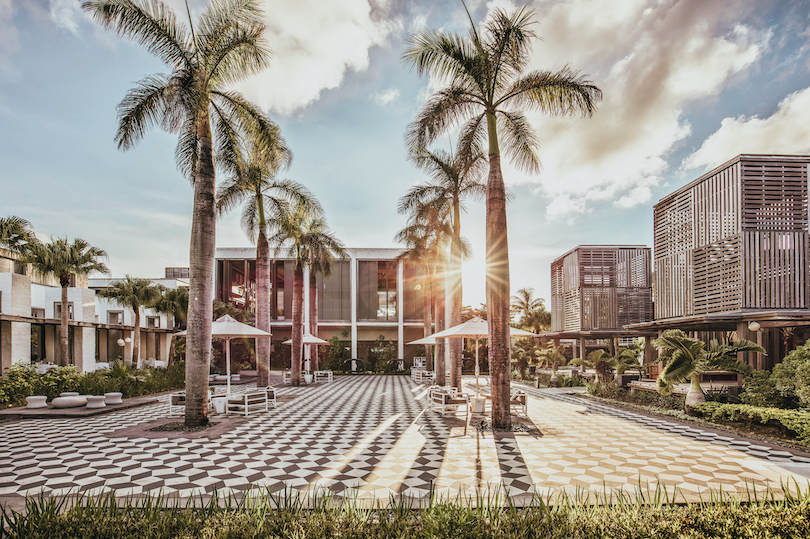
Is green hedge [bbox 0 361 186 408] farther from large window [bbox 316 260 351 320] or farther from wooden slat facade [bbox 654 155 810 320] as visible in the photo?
wooden slat facade [bbox 654 155 810 320]

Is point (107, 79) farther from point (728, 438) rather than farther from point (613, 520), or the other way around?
point (728, 438)

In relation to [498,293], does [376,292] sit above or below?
below

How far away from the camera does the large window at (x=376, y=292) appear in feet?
129

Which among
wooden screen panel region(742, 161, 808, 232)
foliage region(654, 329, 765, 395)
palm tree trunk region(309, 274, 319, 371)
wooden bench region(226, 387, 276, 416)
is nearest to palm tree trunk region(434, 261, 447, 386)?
palm tree trunk region(309, 274, 319, 371)

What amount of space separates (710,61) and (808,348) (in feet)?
23.9

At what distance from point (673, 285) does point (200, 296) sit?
21107mm

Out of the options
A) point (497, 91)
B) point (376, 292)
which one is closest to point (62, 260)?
point (497, 91)

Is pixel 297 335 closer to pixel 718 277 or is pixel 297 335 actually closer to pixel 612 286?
pixel 718 277

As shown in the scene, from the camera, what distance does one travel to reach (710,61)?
10625 millimetres

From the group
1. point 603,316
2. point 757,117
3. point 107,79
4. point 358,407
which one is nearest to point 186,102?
point 107,79

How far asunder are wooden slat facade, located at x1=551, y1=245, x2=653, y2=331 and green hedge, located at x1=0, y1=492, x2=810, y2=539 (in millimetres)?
28017

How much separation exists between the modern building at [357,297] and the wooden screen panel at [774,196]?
2633cm

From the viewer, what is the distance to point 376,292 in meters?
39.5

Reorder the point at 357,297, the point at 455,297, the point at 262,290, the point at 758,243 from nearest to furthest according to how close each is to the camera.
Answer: the point at 758,243 < the point at 455,297 < the point at 262,290 < the point at 357,297
